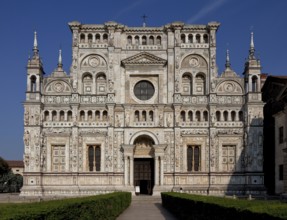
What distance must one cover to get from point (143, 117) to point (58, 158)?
10241 mm

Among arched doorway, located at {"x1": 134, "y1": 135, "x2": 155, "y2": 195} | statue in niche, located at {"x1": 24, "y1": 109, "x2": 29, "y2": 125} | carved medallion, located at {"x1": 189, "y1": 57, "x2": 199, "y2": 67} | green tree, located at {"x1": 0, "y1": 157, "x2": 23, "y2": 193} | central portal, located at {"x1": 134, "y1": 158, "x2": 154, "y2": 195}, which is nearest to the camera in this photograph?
statue in niche, located at {"x1": 24, "y1": 109, "x2": 29, "y2": 125}

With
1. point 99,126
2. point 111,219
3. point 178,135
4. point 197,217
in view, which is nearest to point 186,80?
point 178,135

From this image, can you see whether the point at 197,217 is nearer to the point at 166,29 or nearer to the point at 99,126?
the point at 99,126

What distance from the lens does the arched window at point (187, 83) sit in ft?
182

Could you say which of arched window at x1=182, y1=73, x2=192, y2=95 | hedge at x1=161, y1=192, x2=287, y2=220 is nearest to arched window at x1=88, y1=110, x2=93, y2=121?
arched window at x1=182, y1=73, x2=192, y2=95

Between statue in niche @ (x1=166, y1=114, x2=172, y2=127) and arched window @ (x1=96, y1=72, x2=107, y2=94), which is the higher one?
arched window @ (x1=96, y1=72, x2=107, y2=94)

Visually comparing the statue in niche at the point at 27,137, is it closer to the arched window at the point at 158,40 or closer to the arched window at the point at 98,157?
the arched window at the point at 98,157

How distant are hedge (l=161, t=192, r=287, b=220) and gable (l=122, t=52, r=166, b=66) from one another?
25981 mm

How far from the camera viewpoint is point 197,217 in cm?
2256

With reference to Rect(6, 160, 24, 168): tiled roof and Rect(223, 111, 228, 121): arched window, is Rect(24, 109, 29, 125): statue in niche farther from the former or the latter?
Rect(6, 160, 24, 168): tiled roof

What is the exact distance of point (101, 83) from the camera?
5566cm

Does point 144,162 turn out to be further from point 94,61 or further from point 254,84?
point 254,84

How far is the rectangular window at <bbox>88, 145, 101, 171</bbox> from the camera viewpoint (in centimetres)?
5378

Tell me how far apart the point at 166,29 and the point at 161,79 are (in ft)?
18.7
